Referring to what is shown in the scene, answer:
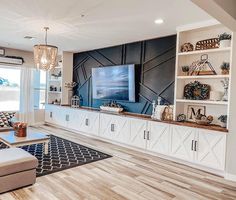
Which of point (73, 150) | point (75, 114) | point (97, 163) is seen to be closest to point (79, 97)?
point (75, 114)

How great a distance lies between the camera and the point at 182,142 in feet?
13.1

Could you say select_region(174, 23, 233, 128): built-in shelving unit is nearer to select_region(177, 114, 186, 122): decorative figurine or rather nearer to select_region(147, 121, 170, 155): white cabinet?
select_region(177, 114, 186, 122): decorative figurine

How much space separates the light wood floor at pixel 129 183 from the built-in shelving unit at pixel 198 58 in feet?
3.78

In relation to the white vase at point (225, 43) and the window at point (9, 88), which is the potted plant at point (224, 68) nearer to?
the white vase at point (225, 43)

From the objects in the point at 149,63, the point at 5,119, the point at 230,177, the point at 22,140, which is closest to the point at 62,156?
the point at 22,140

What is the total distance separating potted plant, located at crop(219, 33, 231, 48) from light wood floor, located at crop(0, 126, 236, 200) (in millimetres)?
2236

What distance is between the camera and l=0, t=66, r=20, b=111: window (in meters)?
6.99

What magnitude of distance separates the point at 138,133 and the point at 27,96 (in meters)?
4.49

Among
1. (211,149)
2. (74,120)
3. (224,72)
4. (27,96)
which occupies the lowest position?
(211,149)

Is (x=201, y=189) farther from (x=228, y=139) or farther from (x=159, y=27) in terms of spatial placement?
(x=159, y=27)

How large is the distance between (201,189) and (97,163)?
71.1 inches

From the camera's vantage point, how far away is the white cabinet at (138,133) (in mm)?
4645

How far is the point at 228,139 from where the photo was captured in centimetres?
346

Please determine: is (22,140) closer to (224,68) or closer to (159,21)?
(159,21)
